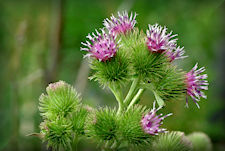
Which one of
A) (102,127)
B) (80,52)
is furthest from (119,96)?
(80,52)

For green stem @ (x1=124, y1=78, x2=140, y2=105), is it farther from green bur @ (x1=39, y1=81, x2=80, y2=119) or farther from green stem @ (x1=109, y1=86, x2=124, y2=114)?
green bur @ (x1=39, y1=81, x2=80, y2=119)

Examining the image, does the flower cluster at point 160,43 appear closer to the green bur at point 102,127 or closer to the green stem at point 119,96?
the green stem at point 119,96

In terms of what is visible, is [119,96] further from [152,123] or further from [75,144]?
[75,144]

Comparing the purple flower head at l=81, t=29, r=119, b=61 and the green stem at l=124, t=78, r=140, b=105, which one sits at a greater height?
the purple flower head at l=81, t=29, r=119, b=61

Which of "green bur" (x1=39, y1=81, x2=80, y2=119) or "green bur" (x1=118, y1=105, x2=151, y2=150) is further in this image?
"green bur" (x1=39, y1=81, x2=80, y2=119)

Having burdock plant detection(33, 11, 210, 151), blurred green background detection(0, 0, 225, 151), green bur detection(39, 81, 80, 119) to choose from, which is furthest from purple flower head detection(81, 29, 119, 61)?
blurred green background detection(0, 0, 225, 151)

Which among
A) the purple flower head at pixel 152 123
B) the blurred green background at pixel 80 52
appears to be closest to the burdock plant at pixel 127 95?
the purple flower head at pixel 152 123

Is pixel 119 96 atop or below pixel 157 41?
below
